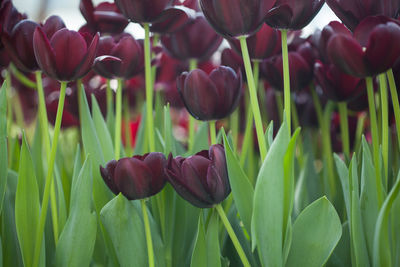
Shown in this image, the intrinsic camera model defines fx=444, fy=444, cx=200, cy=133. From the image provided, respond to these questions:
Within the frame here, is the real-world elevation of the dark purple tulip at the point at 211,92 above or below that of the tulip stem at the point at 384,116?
above

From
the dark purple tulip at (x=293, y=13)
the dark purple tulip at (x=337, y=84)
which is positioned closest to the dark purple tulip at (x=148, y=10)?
the dark purple tulip at (x=293, y=13)

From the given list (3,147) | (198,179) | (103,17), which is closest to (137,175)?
(198,179)

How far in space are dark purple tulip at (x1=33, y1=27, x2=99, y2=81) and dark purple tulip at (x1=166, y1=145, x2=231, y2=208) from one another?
0.46 feet

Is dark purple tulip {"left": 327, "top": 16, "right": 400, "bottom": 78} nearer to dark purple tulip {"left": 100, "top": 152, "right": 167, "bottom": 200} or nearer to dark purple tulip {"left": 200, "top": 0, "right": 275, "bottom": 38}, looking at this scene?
dark purple tulip {"left": 200, "top": 0, "right": 275, "bottom": 38}

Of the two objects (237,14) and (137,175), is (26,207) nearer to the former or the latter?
(137,175)

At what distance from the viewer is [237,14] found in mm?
435

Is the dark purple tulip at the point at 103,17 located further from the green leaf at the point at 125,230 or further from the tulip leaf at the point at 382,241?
the tulip leaf at the point at 382,241

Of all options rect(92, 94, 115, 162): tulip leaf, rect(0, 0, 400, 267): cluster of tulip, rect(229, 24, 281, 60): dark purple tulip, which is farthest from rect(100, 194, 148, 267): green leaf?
rect(229, 24, 281, 60): dark purple tulip

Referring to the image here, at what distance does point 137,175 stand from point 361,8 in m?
0.29

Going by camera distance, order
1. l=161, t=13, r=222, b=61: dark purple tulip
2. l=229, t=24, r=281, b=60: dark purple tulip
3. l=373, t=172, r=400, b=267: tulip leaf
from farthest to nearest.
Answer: l=161, t=13, r=222, b=61: dark purple tulip → l=229, t=24, r=281, b=60: dark purple tulip → l=373, t=172, r=400, b=267: tulip leaf

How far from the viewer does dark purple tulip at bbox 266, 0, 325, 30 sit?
44 centimetres

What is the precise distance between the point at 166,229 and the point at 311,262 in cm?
18

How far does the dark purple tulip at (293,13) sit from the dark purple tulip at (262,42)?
0.24 feet

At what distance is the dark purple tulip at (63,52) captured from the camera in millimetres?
454
